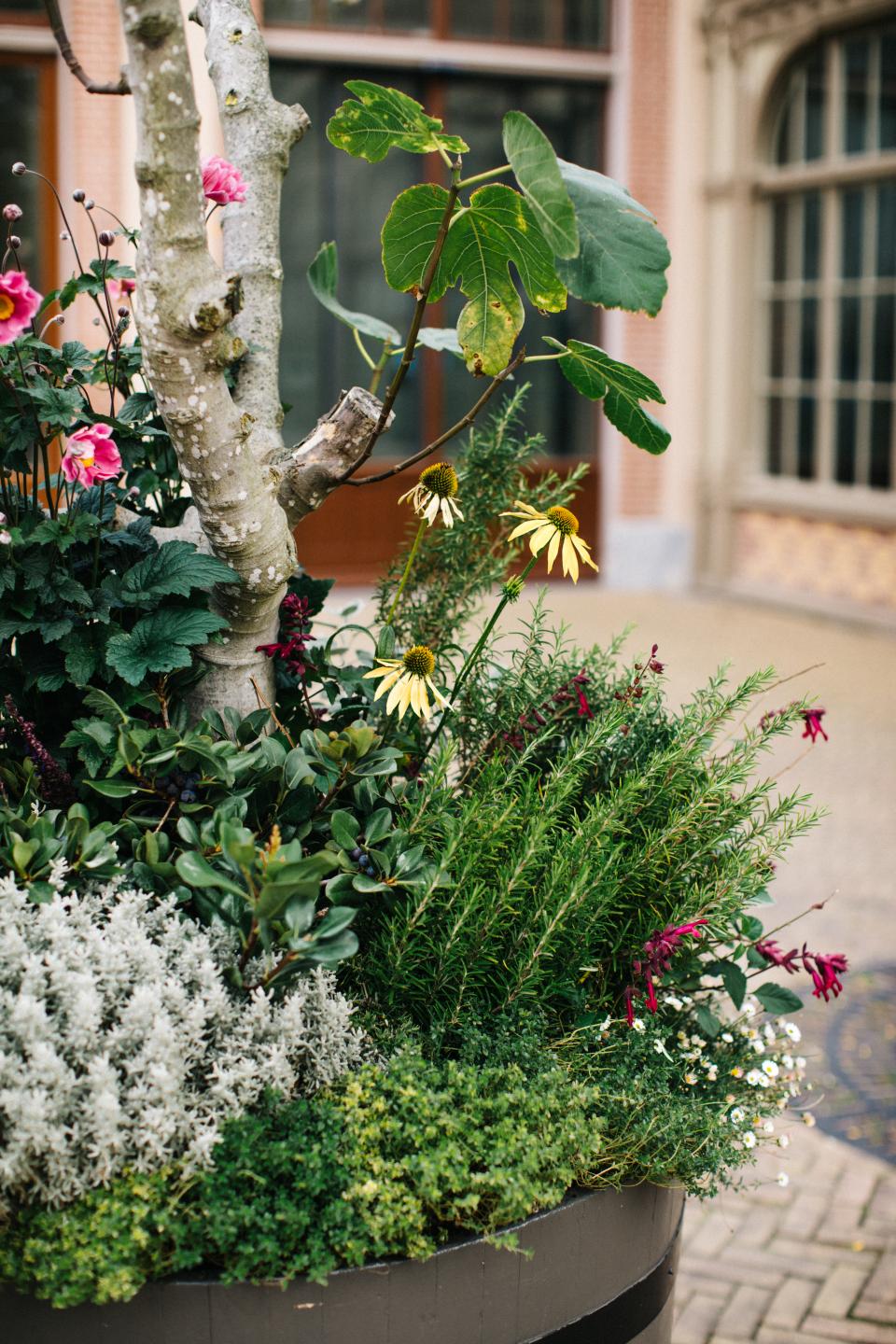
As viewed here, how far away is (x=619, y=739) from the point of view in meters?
1.99

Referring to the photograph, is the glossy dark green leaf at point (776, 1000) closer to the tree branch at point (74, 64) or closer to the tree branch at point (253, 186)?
the tree branch at point (253, 186)

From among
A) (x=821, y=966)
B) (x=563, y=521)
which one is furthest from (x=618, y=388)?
(x=821, y=966)

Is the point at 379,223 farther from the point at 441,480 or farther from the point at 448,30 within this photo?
the point at 441,480

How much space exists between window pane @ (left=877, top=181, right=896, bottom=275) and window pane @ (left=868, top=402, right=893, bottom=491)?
973mm

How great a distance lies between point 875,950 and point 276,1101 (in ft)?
11.7

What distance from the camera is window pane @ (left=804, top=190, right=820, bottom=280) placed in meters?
10.6

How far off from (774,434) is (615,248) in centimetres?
1000

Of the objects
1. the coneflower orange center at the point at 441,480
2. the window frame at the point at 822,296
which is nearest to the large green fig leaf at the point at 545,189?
the coneflower orange center at the point at 441,480

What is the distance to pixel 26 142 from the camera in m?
9.97

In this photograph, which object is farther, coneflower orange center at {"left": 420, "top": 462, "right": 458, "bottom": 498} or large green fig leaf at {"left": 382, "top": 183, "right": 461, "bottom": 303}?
coneflower orange center at {"left": 420, "top": 462, "right": 458, "bottom": 498}

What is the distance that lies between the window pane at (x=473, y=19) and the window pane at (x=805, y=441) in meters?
3.79

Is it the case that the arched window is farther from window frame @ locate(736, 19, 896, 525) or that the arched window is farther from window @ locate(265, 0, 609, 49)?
window @ locate(265, 0, 609, 49)

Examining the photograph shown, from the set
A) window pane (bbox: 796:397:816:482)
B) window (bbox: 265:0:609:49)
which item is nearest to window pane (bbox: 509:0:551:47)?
window (bbox: 265:0:609:49)

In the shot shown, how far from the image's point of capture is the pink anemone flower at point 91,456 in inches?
69.4
